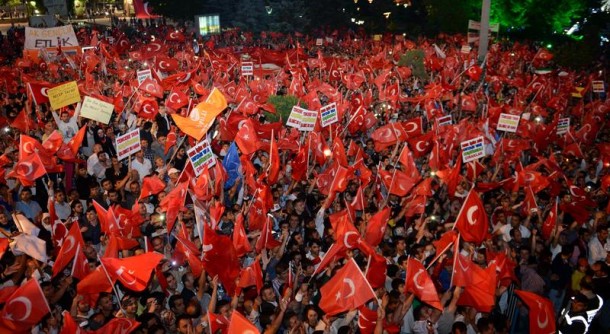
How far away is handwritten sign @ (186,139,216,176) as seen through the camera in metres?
8.25

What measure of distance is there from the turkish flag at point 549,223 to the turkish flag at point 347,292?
350 centimetres

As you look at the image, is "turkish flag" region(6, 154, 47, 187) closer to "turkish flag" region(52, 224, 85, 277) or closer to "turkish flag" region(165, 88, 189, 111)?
"turkish flag" region(52, 224, 85, 277)

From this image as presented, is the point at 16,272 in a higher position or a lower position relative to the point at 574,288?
higher

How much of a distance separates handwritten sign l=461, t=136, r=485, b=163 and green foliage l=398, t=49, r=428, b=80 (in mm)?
11546

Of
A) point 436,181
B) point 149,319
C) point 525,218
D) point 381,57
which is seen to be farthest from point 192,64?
point 149,319

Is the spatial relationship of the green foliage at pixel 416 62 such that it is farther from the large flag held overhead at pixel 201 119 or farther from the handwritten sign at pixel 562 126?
the large flag held overhead at pixel 201 119

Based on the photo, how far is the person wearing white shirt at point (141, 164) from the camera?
927 centimetres

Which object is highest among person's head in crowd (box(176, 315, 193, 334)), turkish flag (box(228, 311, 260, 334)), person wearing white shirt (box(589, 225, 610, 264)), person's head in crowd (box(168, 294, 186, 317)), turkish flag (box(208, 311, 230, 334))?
turkish flag (box(228, 311, 260, 334))

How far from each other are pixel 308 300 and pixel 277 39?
106 ft

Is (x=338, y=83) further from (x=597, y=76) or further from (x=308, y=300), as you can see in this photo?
(x=308, y=300)

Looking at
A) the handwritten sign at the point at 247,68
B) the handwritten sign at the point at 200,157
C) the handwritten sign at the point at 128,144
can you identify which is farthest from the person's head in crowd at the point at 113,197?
the handwritten sign at the point at 247,68

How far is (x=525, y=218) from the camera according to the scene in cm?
827

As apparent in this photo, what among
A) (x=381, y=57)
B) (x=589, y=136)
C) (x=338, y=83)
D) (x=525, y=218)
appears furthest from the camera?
(x=381, y=57)

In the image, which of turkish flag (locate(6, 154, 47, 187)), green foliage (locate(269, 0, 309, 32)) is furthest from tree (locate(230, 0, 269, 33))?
turkish flag (locate(6, 154, 47, 187))
